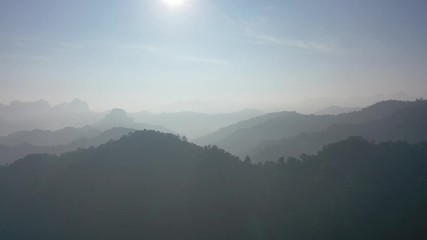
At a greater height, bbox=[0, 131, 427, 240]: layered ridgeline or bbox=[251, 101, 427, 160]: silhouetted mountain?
bbox=[251, 101, 427, 160]: silhouetted mountain

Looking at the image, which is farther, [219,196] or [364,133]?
[364,133]

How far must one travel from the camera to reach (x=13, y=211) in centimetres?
8319

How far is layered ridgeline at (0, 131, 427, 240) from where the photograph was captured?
66375 mm

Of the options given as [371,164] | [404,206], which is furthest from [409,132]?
[404,206]

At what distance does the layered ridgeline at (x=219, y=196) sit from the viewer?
6638 centimetres

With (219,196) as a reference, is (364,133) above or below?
above

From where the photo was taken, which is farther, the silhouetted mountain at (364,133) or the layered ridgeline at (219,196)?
the silhouetted mountain at (364,133)

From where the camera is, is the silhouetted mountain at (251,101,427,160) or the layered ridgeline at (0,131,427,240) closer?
the layered ridgeline at (0,131,427,240)

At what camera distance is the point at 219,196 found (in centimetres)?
7656

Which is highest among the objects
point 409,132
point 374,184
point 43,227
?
point 409,132

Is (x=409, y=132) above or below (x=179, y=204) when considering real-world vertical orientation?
above

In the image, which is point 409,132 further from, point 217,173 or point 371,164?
point 217,173

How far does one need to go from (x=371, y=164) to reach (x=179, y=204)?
1802 inches

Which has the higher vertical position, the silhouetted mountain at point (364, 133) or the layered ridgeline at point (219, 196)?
the silhouetted mountain at point (364, 133)
